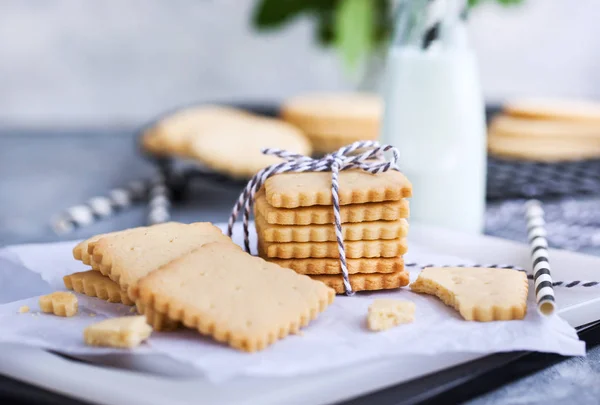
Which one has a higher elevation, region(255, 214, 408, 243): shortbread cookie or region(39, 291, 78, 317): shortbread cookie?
region(255, 214, 408, 243): shortbread cookie

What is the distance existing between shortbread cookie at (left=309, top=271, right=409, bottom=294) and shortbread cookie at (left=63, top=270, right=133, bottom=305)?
190 millimetres

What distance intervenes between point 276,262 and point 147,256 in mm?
128

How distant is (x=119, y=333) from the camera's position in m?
0.58

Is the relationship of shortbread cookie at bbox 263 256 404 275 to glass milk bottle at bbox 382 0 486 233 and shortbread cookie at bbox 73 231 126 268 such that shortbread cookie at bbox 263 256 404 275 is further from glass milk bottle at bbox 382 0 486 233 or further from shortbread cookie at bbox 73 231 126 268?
glass milk bottle at bbox 382 0 486 233

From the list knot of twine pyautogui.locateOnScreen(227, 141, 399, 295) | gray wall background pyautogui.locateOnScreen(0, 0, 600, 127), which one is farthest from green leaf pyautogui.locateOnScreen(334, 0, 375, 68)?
knot of twine pyautogui.locateOnScreen(227, 141, 399, 295)

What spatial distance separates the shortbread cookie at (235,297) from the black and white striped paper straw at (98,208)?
0.64m

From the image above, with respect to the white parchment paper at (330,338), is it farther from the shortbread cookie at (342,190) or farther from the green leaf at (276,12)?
the green leaf at (276,12)

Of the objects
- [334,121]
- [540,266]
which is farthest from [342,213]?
[334,121]

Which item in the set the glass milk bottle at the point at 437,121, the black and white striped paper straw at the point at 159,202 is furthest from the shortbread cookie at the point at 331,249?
the black and white striped paper straw at the point at 159,202

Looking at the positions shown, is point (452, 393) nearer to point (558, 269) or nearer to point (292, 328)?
point (292, 328)

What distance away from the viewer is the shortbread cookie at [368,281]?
2.41 ft

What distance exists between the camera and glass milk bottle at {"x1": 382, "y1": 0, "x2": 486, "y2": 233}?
1.07 metres

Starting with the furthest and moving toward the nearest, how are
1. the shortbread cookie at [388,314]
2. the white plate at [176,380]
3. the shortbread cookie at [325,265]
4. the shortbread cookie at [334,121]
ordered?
the shortbread cookie at [334,121] → the shortbread cookie at [325,265] → the shortbread cookie at [388,314] → the white plate at [176,380]

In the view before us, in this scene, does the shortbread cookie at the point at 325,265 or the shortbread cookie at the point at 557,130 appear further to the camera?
the shortbread cookie at the point at 557,130
